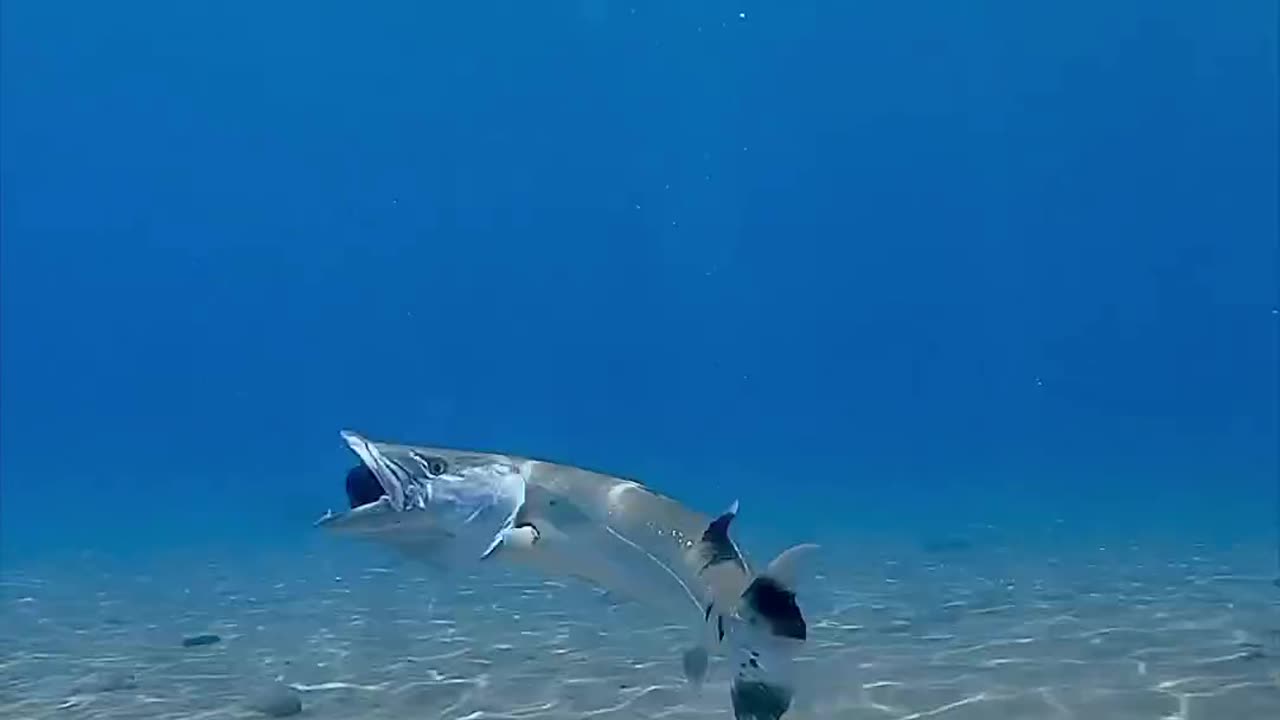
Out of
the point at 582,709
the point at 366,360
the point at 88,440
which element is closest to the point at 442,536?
the point at 582,709

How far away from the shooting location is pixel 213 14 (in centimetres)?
8712

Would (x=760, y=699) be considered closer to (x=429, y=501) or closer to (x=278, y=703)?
(x=429, y=501)

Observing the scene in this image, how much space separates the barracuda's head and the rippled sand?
37.1 inches

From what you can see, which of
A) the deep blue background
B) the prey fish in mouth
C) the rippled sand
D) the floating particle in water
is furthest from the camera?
the deep blue background

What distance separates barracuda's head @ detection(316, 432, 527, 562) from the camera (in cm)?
389

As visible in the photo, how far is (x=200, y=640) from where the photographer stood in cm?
1089

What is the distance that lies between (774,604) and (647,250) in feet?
446

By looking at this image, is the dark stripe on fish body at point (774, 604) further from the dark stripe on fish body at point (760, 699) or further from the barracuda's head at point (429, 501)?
the barracuda's head at point (429, 501)

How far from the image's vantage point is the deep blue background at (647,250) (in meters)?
78.2

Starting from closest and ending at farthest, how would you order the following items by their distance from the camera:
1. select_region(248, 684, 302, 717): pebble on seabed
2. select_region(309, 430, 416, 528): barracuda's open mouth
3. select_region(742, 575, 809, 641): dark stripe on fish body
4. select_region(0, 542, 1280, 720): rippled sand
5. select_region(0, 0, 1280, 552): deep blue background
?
select_region(742, 575, 809, 641): dark stripe on fish body < select_region(309, 430, 416, 528): barracuda's open mouth < select_region(0, 542, 1280, 720): rippled sand < select_region(248, 684, 302, 717): pebble on seabed < select_region(0, 0, 1280, 552): deep blue background

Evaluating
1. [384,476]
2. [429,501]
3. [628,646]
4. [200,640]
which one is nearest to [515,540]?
[429,501]

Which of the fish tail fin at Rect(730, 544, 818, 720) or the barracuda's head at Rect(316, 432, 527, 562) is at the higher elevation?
the barracuda's head at Rect(316, 432, 527, 562)

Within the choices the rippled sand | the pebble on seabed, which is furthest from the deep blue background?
the pebble on seabed

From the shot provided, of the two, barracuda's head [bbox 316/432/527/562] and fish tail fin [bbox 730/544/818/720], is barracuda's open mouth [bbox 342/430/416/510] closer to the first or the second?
barracuda's head [bbox 316/432/527/562]
